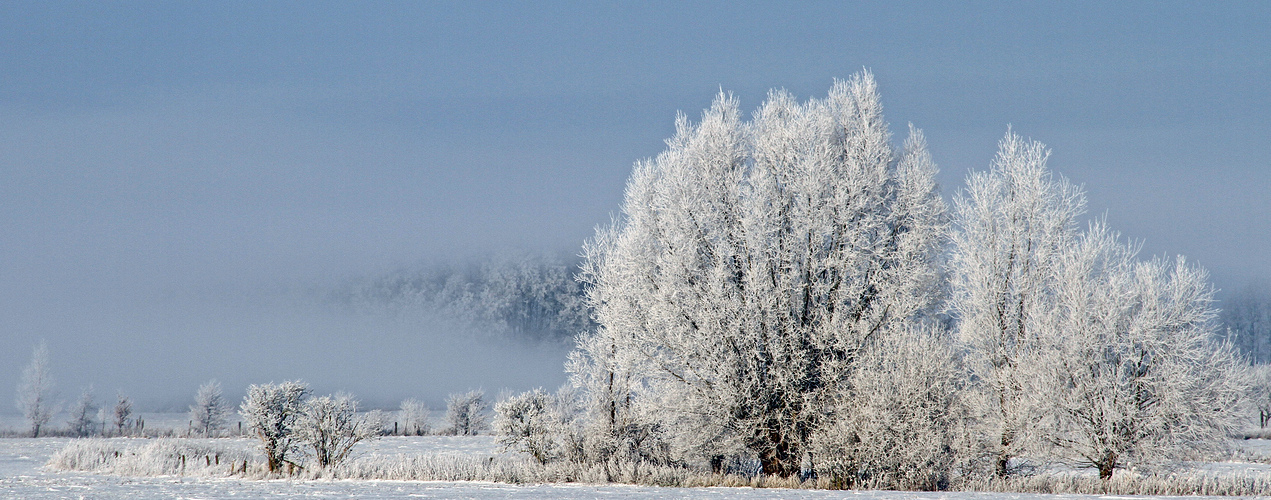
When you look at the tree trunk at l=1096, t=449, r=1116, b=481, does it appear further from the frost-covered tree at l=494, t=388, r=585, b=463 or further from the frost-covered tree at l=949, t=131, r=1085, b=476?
the frost-covered tree at l=494, t=388, r=585, b=463

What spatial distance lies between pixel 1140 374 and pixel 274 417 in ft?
64.8

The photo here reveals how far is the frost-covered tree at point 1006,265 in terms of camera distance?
19594mm

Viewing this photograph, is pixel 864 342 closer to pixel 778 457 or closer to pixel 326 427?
pixel 778 457

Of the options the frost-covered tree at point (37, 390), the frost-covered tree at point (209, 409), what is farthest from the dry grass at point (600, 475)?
the frost-covered tree at point (37, 390)

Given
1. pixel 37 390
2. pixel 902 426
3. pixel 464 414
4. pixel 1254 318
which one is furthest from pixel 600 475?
pixel 1254 318

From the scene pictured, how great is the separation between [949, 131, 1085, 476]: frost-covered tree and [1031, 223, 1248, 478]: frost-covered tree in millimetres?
1028

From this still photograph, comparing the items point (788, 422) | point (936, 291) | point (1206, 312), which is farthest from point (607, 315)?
point (1206, 312)

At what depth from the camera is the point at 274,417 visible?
21844mm

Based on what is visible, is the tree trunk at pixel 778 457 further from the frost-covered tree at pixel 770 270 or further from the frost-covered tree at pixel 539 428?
the frost-covered tree at pixel 539 428

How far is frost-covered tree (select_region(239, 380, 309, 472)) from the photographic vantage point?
2156 cm

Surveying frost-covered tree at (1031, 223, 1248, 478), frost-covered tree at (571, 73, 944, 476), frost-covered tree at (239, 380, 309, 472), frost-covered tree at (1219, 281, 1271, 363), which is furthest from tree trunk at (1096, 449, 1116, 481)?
frost-covered tree at (1219, 281, 1271, 363)

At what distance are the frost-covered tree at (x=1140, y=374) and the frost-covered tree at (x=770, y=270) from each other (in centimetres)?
317

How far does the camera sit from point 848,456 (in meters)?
16.9

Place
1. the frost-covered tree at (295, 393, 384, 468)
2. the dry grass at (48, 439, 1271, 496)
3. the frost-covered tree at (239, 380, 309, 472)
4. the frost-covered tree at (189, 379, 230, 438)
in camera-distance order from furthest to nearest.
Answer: the frost-covered tree at (189, 379, 230, 438) → the frost-covered tree at (239, 380, 309, 472) → the frost-covered tree at (295, 393, 384, 468) → the dry grass at (48, 439, 1271, 496)
